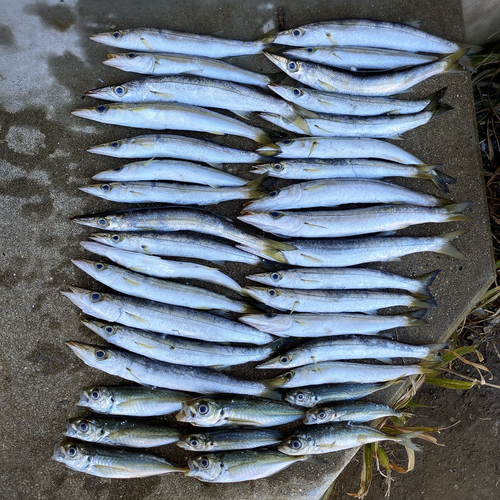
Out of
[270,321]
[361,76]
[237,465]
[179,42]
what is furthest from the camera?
[361,76]

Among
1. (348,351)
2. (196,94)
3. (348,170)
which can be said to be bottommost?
(348,351)

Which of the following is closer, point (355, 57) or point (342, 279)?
point (342, 279)

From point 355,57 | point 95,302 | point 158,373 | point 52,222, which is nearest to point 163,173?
point 52,222

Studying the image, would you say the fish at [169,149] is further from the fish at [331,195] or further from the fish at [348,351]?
the fish at [348,351]

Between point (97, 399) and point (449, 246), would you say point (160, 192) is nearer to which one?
point (97, 399)

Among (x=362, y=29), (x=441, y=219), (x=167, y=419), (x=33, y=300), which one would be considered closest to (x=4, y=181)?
(x=33, y=300)

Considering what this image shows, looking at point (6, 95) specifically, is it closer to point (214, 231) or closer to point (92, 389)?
point (214, 231)

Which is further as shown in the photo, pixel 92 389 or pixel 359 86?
pixel 359 86

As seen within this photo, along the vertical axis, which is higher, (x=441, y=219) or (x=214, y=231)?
(x=441, y=219)
